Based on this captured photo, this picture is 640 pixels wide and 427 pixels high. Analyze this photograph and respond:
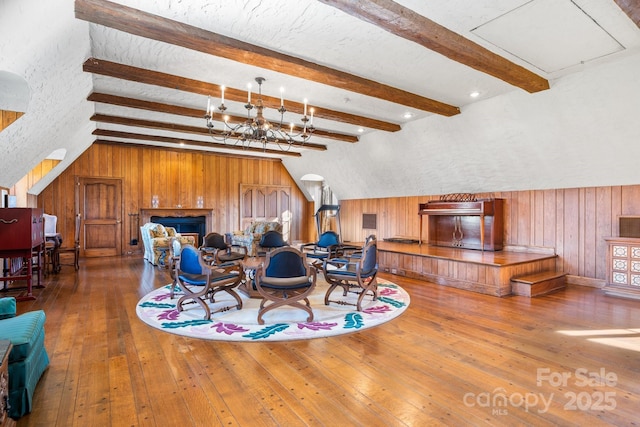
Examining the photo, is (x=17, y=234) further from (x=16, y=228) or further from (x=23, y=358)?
(x=23, y=358)

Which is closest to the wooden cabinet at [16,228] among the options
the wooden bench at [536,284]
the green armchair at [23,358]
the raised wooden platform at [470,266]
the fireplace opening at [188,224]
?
the green armchair at [23,358]

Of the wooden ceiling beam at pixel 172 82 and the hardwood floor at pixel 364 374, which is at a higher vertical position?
the wooden ceiling beam at pixel 172 82

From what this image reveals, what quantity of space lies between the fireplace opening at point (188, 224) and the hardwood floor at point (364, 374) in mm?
6034

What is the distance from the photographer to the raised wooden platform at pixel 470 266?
501cm

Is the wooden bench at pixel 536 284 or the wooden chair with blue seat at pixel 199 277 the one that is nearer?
the wooden chair with blue seat at pixel 199 277

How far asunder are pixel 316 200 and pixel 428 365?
9492 mm

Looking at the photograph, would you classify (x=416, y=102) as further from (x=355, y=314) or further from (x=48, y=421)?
(x=48, y=421)

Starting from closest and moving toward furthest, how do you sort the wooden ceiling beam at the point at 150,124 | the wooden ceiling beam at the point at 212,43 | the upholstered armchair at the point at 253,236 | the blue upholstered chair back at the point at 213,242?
1. the wooden ceiling beam at the point at 212,43
2. the wooden ceiling beam at the point at 150,124
3. the blue upholstered chair back at the point at 213,242
4. the upholstered armchair at the point at 253,236

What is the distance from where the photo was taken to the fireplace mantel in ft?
30.8

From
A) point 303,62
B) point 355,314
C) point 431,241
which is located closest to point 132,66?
point 303,62

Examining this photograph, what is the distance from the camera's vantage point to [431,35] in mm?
3002

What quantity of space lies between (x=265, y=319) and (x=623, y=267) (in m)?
5.20

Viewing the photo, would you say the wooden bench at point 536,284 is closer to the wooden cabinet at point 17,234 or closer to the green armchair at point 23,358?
the green armchair at point 23,358

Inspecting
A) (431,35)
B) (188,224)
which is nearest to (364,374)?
(431,35)
